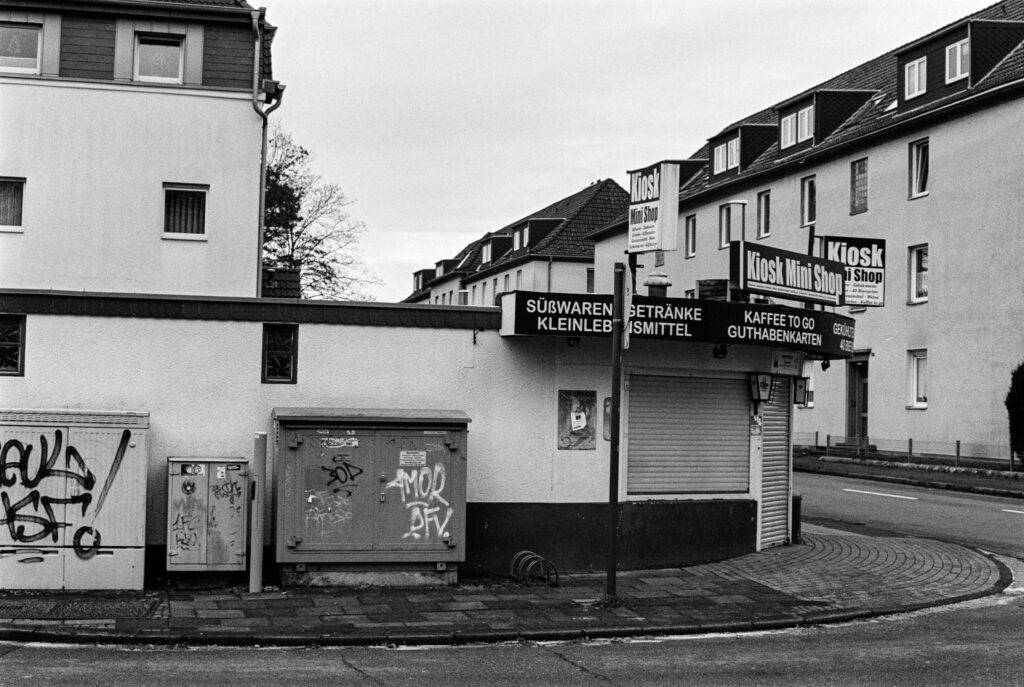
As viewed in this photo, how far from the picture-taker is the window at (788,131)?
44156 mm

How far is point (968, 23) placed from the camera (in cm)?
3372

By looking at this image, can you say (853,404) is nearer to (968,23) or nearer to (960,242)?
(960,242)

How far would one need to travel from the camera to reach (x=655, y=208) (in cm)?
1431

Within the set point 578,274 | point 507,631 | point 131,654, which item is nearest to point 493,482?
point 507,631

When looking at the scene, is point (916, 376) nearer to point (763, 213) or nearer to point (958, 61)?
point (958, 61)

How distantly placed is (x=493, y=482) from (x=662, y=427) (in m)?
2.18

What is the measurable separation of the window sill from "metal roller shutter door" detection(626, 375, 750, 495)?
59.9ft

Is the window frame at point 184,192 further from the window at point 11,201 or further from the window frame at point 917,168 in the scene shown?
the window frame at point 917,168

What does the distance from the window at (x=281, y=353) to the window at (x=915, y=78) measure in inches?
1089

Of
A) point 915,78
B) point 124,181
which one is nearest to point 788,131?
point 915,78

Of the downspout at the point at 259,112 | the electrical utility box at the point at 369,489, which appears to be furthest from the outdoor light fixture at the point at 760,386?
the downspout at the point at 259,112

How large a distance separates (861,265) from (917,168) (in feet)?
62.0

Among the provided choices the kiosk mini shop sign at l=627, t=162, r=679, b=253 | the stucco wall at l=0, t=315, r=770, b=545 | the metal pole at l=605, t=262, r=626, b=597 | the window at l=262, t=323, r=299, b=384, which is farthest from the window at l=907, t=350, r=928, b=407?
the window at l=262, t=323, r=299, b=384

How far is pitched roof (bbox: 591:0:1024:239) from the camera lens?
32.8 m
